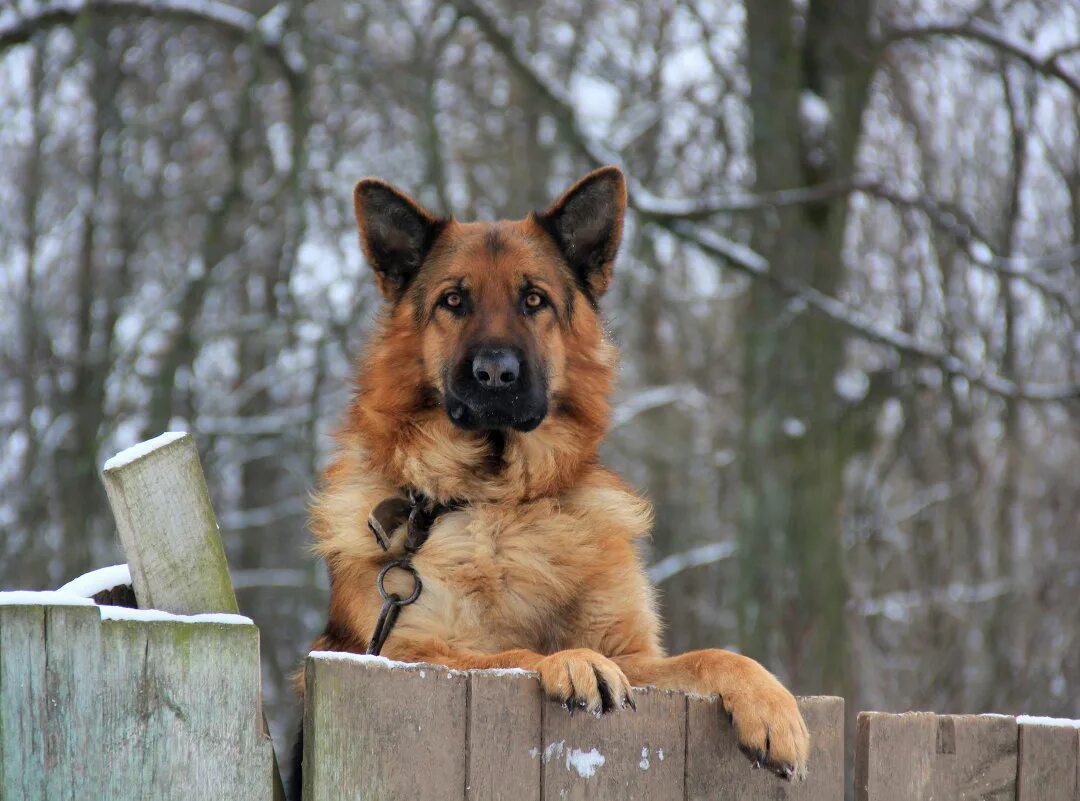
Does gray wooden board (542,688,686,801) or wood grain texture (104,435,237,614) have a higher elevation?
wood grain texture (104,435,237,614)

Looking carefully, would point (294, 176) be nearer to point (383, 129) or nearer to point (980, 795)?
point (383, 129)

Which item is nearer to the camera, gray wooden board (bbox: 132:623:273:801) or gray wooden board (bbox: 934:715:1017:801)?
gray wooden board (bbox: 132:623:273:801)

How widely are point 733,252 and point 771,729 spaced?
6.37 m

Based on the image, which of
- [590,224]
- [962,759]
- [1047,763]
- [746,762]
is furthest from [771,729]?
[590,224]

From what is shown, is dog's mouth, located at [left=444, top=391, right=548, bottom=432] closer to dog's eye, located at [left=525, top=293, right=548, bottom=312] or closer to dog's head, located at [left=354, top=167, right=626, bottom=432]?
dog's head, located at [left=354, top=167, right=626, bottom=432]

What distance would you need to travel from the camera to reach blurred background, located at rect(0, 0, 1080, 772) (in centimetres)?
849

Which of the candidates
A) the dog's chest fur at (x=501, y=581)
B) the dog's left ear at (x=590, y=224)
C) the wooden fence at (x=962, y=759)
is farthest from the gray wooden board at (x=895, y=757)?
the dog's left ear at (x=590, y=224)

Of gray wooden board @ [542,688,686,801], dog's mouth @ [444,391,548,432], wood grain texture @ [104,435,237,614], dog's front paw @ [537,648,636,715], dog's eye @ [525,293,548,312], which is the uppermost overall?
dog's eye @ [525,293,548,312]

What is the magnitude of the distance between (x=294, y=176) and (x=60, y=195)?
4025 millimetres

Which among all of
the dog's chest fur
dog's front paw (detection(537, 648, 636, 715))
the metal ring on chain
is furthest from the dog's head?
dog's front paw (detection(537, 648, 636, 715))

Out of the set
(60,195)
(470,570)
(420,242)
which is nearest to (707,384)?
(60,195)

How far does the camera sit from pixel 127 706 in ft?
6.14

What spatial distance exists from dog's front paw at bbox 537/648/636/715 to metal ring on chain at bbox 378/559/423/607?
721mm

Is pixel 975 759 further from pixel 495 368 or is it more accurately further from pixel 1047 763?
pixel 495 368
